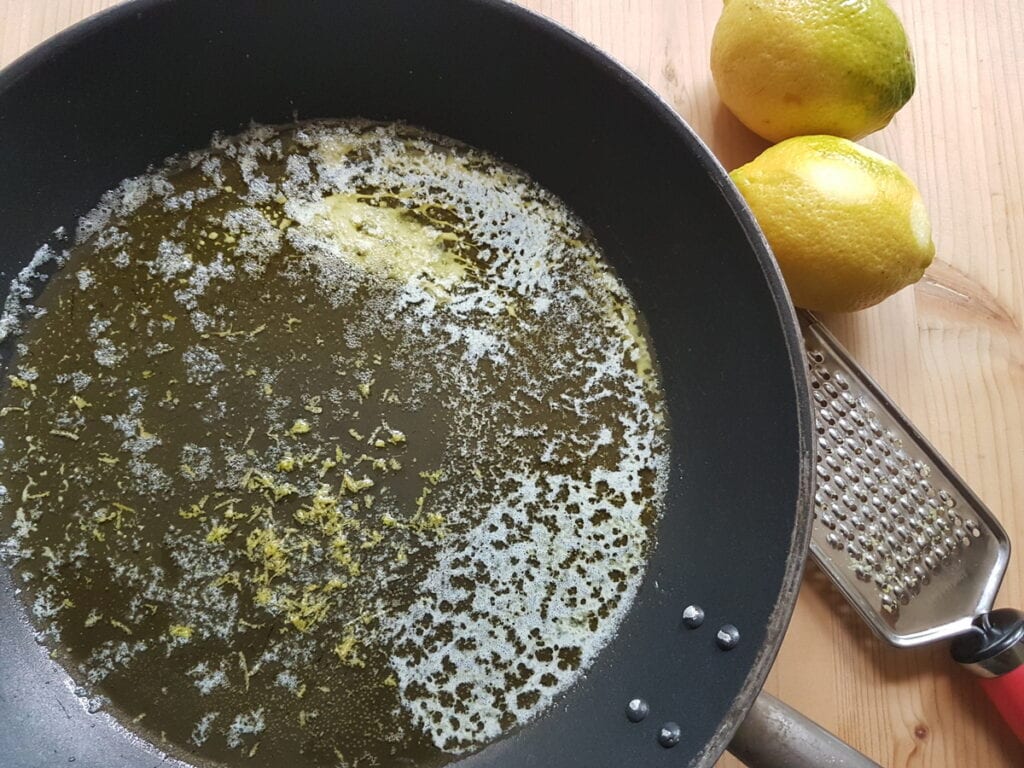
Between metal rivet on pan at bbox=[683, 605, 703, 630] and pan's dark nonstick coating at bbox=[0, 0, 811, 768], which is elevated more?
pan's dark nonstick coating at bbox=[0, 0, 811, 768]

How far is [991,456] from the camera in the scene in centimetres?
77

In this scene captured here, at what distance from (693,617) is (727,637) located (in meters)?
0.04

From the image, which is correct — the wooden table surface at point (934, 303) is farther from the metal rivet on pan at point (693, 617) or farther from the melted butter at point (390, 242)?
the melted butter at point (390, 242)

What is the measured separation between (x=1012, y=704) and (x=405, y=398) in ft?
2.01

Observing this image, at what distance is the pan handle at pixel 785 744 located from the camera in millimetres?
626

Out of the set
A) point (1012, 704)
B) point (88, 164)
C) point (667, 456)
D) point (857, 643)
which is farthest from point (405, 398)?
point (1012, 704)

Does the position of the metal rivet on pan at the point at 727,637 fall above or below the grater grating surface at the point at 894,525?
below

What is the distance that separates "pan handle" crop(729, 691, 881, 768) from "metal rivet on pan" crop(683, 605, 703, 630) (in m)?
0.09

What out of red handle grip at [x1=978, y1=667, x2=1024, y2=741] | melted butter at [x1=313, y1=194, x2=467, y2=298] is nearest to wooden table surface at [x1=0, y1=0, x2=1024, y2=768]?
red handle grip at [x1=978, y1=667, x2=1024, y2=741]

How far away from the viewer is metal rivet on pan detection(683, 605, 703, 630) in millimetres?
721

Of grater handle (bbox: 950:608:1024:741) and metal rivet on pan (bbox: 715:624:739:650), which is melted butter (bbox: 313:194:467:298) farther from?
grater handle (bbox: 950:608:1024:741)

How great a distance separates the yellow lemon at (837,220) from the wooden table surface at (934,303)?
0.30ft

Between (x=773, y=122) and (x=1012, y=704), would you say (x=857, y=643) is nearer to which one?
(x=1012, y=704)

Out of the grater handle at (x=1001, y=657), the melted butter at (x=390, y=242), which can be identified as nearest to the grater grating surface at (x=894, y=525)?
the grater handle at (x=1001, y=657)
